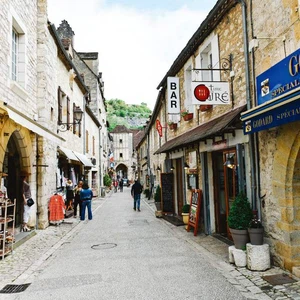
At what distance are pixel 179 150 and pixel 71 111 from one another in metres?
6.86

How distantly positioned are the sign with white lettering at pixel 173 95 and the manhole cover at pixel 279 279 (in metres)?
6.83

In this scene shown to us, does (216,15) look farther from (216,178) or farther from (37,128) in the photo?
(37,128)

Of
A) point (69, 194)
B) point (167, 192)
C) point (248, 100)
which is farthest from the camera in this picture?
point (69, 194)

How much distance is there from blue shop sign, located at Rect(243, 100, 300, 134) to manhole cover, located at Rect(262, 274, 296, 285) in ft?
7.91

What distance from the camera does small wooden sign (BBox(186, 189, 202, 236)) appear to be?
30.2 feet

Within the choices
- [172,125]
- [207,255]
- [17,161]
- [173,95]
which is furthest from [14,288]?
[172,125]

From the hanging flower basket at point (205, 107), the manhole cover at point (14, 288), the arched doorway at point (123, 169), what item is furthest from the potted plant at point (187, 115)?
the arched doorway at point (123, 169)

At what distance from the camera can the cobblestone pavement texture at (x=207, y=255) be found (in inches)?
187

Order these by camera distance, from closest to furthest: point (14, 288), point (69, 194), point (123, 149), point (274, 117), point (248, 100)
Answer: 1. point (274, 117)
2. point (14, 288)
3. point (248, 100)
4. point (69, 194)
5. point (123, 149)

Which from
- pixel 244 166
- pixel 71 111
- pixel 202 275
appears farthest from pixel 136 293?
pixel 71 111

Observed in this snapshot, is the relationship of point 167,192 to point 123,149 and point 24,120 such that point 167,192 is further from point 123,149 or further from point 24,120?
point 123,149

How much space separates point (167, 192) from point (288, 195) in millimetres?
7880

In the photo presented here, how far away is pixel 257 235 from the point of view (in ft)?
18.9

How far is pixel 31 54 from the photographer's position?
10.3 m
